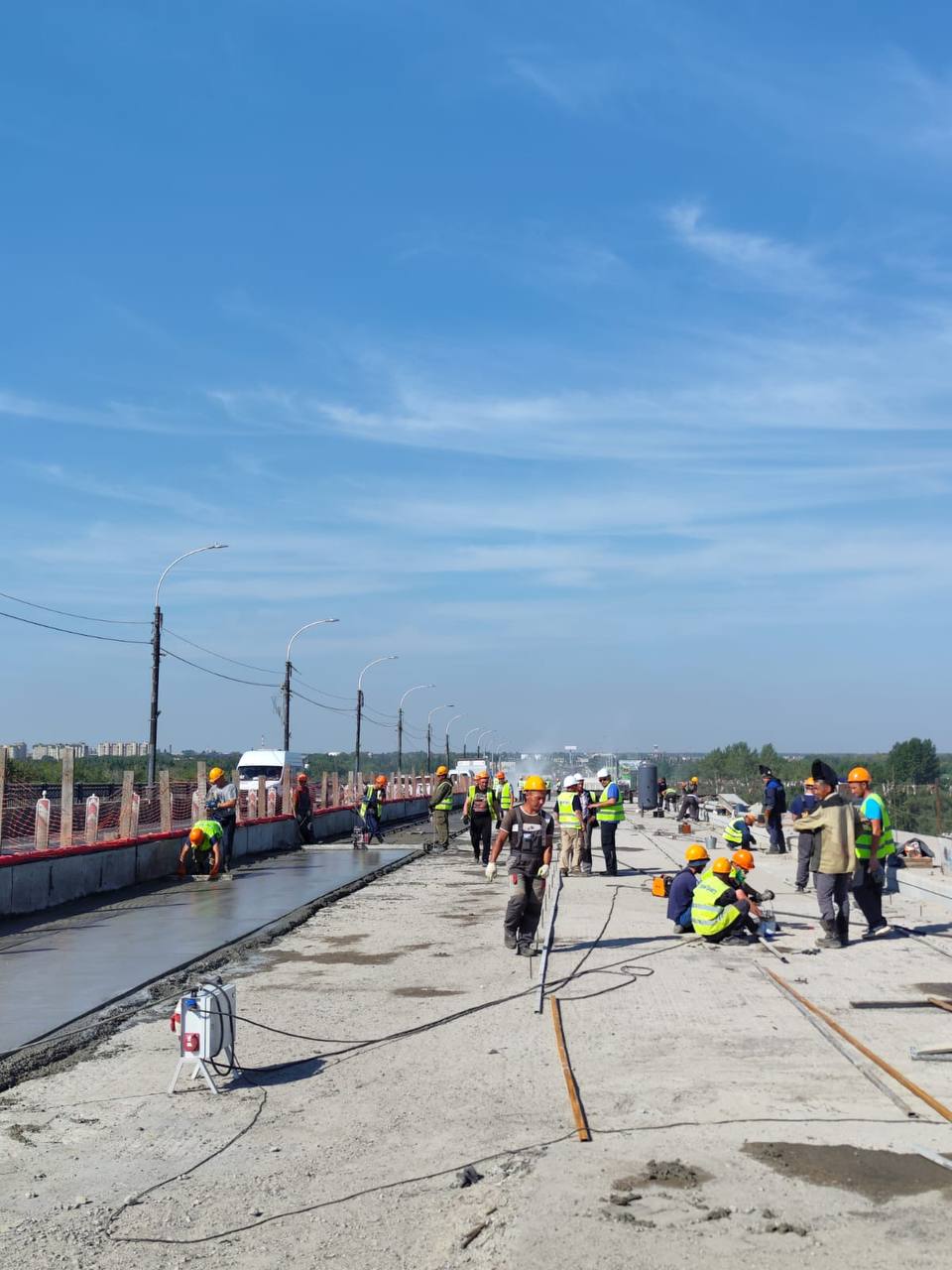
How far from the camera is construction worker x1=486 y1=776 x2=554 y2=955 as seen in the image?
13.0m

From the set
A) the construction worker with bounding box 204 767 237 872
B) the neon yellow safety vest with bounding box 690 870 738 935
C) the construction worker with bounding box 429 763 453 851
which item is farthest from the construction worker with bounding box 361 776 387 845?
the neon yellow safety vest with bounding box 690 870 738 935

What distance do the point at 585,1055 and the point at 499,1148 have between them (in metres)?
2.32

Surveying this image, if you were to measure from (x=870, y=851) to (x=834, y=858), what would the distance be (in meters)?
0.56

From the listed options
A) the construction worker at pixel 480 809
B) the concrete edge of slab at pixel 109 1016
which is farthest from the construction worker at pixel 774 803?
the concrete edge of slab at pixel 109 1016

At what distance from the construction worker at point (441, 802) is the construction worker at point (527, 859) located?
1379 centimetres

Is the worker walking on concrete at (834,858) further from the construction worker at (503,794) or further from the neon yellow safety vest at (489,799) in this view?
the neon yellow safety vest at (489,799)

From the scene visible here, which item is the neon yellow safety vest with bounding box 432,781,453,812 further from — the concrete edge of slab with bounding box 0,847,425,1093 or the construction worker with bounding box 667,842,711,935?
the construction worker with bounding box 667,842,711,935

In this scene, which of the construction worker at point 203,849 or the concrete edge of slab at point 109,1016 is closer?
the concrete edge of slab at point 109,1016

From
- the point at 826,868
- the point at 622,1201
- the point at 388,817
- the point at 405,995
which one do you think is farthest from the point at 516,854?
the point at 388,817

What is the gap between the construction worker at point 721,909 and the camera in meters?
14.2

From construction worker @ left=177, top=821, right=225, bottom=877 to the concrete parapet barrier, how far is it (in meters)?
0.43

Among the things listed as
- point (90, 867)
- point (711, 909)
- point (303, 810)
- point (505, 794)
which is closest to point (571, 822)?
point (505, 794)

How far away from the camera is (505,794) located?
990 inches

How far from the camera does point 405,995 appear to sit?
11383 millimetres
